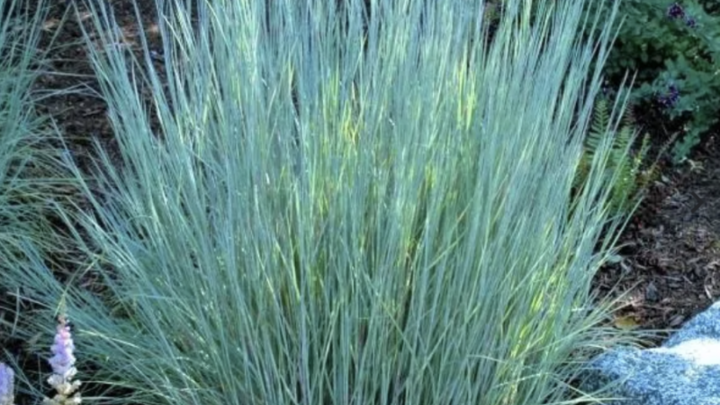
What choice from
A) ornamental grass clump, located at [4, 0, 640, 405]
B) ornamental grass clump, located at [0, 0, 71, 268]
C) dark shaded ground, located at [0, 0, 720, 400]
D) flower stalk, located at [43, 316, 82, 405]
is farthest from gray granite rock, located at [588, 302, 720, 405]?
ornamental grass clump, located at [0, 0, 71, 268]

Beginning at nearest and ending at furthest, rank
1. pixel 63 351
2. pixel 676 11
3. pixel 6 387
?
pixel 63 351
pixel 6 387
pixel 676 11

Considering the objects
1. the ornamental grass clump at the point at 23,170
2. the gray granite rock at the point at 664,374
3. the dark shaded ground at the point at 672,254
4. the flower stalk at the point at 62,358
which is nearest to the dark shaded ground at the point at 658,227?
the dark shaded ground at the point at 672,254

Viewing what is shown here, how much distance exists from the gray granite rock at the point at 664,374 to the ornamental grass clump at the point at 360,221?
0.42 feet

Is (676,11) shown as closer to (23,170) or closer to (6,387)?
(23,170)

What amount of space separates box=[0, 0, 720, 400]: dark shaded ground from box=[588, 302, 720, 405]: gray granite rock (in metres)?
0.27

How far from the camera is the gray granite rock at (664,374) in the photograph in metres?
2.67

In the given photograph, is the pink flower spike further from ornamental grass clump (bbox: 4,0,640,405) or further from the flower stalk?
ornamental grass clump (bbox: 4,0,640,405)

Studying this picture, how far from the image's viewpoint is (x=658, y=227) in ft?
11.5

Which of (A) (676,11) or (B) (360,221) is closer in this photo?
(B) (360,221)

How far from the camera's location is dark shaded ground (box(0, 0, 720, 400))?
10.7ft

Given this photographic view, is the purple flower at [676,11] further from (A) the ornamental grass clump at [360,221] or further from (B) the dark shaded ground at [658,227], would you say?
(A) the ornamental grass clump at [360,221]

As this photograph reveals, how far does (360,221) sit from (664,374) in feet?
2.82

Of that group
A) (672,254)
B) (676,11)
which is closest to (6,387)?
(672,254)

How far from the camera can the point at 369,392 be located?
2412 mm
